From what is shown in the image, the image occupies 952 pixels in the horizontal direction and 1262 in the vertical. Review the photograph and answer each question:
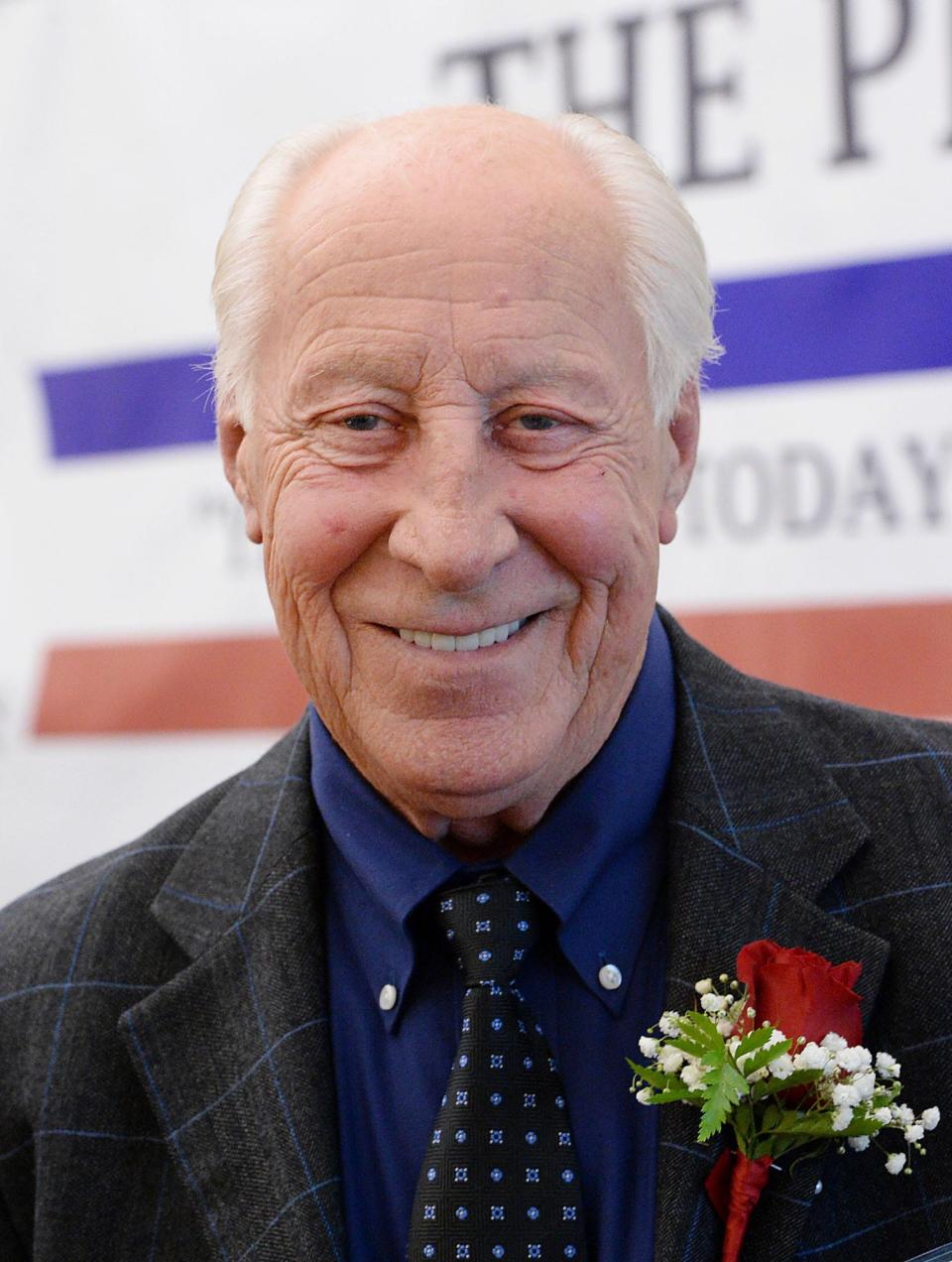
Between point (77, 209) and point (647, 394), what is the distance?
77.4 inches

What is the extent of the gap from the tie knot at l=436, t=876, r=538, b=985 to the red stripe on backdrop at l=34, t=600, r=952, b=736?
1.12 metres

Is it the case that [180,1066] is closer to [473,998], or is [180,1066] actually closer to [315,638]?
[473,998]

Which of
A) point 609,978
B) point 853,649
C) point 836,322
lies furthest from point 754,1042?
point 836,322

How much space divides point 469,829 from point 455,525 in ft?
1.31

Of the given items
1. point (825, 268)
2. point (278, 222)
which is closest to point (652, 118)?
point (825, 268)

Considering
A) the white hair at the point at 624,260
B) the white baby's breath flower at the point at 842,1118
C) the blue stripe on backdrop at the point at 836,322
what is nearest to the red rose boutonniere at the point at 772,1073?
the white baby's breath flower at the point at 842,1118

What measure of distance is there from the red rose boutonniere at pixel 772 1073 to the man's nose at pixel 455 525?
0.45 m

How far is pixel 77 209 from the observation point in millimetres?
3404

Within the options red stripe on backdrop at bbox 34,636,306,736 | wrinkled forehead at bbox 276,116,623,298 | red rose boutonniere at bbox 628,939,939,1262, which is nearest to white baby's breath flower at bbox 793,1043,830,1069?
red rose boutonniere at bbox 628,939,939,1262

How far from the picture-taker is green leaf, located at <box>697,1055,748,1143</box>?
4.89 feet

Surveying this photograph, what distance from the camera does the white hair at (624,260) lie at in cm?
180

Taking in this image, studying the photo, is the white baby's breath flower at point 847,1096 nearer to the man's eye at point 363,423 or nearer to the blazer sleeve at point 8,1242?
the man's eye at point 363,423

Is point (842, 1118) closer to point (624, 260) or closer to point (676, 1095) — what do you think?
point (676, 1095)

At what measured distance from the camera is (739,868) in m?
1.83
